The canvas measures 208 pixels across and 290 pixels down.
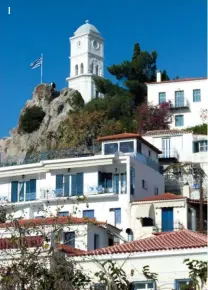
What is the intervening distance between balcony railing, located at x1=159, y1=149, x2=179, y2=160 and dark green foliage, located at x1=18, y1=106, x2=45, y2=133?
20484 mm

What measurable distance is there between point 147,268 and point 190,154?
3934 centimetres

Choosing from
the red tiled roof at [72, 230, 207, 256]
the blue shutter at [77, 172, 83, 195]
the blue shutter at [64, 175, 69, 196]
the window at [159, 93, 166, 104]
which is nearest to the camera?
the red tiled roof at [72, 230, 207, 256]

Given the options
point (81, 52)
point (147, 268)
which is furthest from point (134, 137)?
point (81, 52)

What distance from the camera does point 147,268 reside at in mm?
33562

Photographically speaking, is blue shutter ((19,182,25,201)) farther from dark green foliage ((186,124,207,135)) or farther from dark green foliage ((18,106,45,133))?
dark green foliage ((18,106,45,133))

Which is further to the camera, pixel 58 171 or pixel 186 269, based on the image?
pixel 58 171

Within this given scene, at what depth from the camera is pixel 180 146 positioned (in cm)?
7319

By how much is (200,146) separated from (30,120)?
23.2 metres

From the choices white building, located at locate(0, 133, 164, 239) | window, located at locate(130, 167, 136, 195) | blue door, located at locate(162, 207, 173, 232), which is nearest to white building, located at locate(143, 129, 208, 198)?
white building, located at locate(0, 133, 164, 239)

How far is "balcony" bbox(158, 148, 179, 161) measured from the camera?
72.2 metres

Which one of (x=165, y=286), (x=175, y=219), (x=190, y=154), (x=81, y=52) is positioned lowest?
(x=165, y=286)

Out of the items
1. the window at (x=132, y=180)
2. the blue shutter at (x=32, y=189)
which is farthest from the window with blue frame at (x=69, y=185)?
the window at (x=132, y=180)

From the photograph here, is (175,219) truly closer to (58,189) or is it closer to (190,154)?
(58,189)

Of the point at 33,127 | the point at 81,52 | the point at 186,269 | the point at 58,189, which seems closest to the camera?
the point at 186,269
